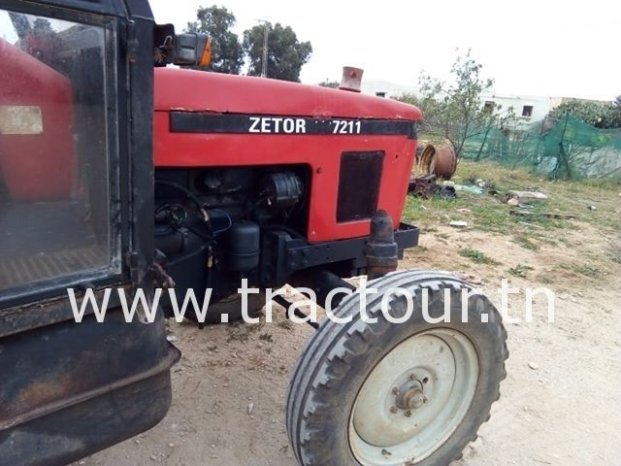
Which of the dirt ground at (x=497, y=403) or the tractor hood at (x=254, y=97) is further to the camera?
the dirt ground at (x=497, y=403)

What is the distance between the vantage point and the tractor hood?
1.90 meters

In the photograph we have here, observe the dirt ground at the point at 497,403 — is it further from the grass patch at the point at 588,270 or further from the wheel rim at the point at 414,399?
the grass patch at the point at 588,270

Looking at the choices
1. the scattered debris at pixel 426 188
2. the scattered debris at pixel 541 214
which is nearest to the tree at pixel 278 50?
the scattered debris at pixel 426 188

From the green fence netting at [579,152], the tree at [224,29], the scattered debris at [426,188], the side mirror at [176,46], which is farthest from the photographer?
the tree at [224,29]

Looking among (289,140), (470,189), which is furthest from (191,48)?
(470,189)

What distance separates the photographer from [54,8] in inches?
47.5

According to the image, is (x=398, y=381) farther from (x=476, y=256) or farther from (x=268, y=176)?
(x=476, y=256)

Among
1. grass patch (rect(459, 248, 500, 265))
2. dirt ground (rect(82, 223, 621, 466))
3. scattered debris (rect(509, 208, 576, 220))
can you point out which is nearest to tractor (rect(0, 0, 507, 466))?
dirt ground (rect(82, 223, 621, 466))

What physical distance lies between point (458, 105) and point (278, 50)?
12.2 metres

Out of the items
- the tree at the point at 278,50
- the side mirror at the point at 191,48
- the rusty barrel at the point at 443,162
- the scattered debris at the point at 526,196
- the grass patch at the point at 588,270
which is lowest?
the grass patch at the point at 588,270

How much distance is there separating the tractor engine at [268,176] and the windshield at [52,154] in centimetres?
41

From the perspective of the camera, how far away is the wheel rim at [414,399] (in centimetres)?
208

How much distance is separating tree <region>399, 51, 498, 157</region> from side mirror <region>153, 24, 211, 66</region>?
12.2 metres

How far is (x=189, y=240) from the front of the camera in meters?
2.17
